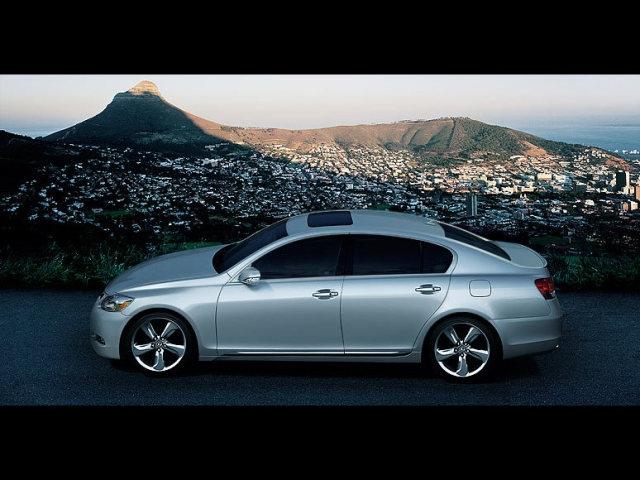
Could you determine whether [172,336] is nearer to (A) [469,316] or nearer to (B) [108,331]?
(B) [108,331]

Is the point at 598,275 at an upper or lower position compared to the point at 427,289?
lower

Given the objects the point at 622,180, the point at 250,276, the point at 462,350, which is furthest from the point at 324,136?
the point at 462,350

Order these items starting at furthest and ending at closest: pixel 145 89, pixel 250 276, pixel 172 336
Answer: pixel 145 89, pixel 172 336, pixel 250 276

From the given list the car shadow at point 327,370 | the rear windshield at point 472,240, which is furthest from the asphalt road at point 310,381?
the rear windshield at point 472,240

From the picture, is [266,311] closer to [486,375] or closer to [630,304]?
[486,375]

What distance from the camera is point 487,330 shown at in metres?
7.02

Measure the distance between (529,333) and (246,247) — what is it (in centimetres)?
260

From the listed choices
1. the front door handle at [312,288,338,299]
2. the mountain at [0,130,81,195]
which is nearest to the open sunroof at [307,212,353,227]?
the front door handle at [312,288,338,299]

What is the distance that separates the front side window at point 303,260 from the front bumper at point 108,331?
4.08ft

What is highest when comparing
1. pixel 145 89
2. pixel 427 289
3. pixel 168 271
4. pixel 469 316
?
pixel 145 89

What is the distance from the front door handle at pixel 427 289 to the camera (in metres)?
6.99

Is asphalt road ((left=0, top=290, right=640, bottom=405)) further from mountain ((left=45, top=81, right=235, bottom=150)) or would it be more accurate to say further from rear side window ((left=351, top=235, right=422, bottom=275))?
mountain ((left=45, top=81, right=235, bottom=150))

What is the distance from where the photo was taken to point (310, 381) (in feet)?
23.6
